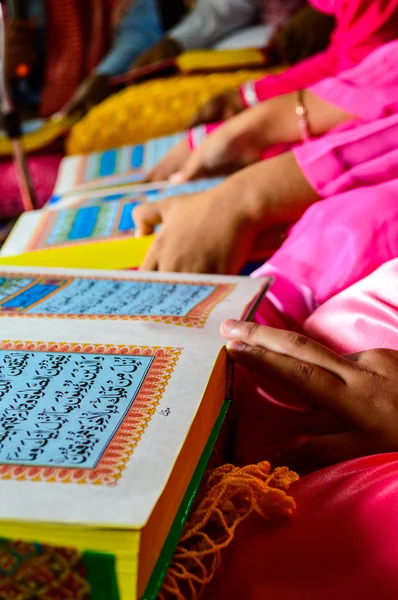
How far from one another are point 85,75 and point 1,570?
7.30ft

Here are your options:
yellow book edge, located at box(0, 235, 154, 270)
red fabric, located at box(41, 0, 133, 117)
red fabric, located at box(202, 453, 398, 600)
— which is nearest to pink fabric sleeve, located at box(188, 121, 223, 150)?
yellow book edge, located at box(0, 235, 154, 270)

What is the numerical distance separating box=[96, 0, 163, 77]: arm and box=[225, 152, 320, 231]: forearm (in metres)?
1.67

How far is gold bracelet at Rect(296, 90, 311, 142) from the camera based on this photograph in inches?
32.0

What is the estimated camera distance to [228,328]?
41cm

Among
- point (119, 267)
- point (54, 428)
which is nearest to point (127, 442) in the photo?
point (54, 428)

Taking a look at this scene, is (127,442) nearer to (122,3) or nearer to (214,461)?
(214,461)

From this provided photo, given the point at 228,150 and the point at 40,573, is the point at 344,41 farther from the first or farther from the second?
the point at 40,573

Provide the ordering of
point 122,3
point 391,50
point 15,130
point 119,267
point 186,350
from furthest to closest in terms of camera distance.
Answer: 1. point 122,3
2. point 15,130
3. point 391,50
4. point 119,267
5. point 186,350

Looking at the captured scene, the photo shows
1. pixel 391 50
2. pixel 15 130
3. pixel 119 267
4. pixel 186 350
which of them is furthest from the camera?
pixel 15 130

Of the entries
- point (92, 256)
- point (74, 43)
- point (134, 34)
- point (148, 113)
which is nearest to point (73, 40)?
point (74, 43)

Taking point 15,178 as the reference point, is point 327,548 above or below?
above

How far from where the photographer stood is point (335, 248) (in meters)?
0.51

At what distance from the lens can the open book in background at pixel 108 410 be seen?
24 centimetres

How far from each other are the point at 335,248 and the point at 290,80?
2.04ft
